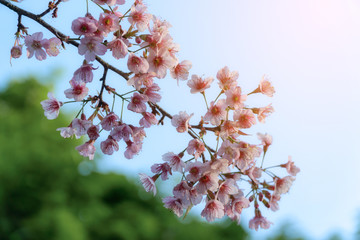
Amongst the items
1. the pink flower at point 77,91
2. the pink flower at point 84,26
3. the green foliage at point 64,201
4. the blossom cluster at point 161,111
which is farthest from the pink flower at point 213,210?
the green foliage at point 64,201

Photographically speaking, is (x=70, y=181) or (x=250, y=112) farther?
(x=70, y=181)

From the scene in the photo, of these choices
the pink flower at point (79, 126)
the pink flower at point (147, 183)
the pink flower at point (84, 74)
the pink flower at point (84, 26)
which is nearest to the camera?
the pink flower at point (84, 26)

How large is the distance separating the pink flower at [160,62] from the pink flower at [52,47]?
0.39m

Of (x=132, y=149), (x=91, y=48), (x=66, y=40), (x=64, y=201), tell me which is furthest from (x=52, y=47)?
(x=64, y=201)

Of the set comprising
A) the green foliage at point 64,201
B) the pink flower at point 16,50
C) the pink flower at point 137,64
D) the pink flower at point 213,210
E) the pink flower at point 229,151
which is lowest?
the pink flower at point 213,210

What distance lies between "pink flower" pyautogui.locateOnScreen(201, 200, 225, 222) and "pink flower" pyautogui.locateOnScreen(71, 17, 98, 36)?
78cm

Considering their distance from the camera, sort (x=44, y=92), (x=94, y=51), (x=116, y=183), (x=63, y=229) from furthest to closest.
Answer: (x=44, y=92), (x=116, y=183), (x=63, y=229), (x=94, y=51)

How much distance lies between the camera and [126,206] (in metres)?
12.5

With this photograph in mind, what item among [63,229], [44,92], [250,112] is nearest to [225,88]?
[250,112]

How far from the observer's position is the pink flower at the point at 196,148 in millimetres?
1638

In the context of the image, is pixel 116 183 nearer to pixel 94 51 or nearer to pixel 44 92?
pixel 44 92

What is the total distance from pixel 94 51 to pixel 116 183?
12129mm

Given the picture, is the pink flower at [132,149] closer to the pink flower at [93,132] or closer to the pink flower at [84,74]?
the pink flower at [93,132]

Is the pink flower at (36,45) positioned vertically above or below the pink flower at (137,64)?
above
